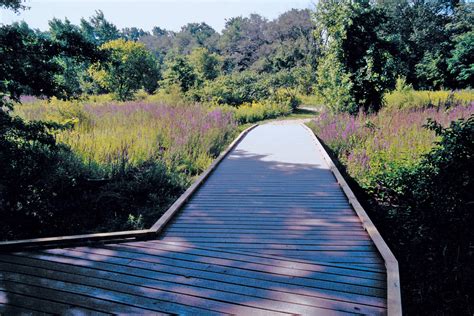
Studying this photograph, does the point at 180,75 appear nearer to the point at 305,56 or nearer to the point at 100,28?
the point at 305,56

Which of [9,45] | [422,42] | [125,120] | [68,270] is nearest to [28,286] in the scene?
[68,270]

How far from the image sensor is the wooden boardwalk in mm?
2344

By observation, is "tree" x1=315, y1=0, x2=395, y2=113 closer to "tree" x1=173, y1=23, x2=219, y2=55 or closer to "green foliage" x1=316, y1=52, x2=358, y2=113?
"green foliage" x1=316, y1=52, x2=358, y2=113

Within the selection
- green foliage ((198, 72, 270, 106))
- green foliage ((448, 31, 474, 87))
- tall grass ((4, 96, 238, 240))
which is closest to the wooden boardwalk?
tall grass ((4, 96, 238, 240))

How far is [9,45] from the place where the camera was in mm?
3631

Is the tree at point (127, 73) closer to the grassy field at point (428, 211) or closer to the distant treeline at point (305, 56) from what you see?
the distant treeline at point (305, 56)

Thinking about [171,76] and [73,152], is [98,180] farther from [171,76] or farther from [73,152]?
[171,76]

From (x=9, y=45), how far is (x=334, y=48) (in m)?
11.5

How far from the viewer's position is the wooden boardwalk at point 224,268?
7.69 feet

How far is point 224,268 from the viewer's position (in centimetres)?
283

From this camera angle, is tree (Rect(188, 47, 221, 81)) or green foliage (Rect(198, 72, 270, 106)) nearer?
green foliage (Rect(198, 72, 270, 106))

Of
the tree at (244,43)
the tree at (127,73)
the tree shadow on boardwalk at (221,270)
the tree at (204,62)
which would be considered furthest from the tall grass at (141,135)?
the tree at (244,43)

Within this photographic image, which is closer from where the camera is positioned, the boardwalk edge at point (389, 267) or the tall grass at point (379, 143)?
the boardwalk edge at point (389, 267)

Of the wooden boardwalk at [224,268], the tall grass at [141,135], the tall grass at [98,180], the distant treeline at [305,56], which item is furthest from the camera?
the distant treeline at [305,56]
